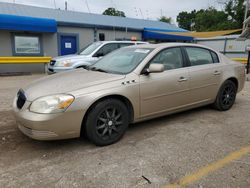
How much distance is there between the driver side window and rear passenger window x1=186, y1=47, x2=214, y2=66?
11.4 inches

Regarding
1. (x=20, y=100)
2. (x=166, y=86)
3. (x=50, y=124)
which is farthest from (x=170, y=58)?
(x=20, y=100)

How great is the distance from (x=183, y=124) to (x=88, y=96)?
214 cm

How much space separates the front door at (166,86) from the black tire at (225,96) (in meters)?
1.13

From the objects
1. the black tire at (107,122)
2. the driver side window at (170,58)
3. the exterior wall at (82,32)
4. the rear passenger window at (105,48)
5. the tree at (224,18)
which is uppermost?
the tree at (224,18)

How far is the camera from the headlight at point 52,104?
290cm

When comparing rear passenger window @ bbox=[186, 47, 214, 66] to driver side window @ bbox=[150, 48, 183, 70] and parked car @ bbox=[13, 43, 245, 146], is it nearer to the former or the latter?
parked car @ bbox=[13, 43, 245, 146]

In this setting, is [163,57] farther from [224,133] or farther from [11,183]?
[11,183]

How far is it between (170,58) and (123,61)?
912mm

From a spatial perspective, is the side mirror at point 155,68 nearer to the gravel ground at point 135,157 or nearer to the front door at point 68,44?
the gravel ground at point 135,157

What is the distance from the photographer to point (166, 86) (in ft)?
12.8

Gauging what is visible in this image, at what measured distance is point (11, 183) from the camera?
96.9 inches

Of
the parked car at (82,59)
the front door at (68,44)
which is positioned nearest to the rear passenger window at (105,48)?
the parked car at (82,59)

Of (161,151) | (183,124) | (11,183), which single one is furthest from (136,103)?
(11,183)

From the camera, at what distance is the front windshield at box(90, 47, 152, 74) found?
3.81 metres
